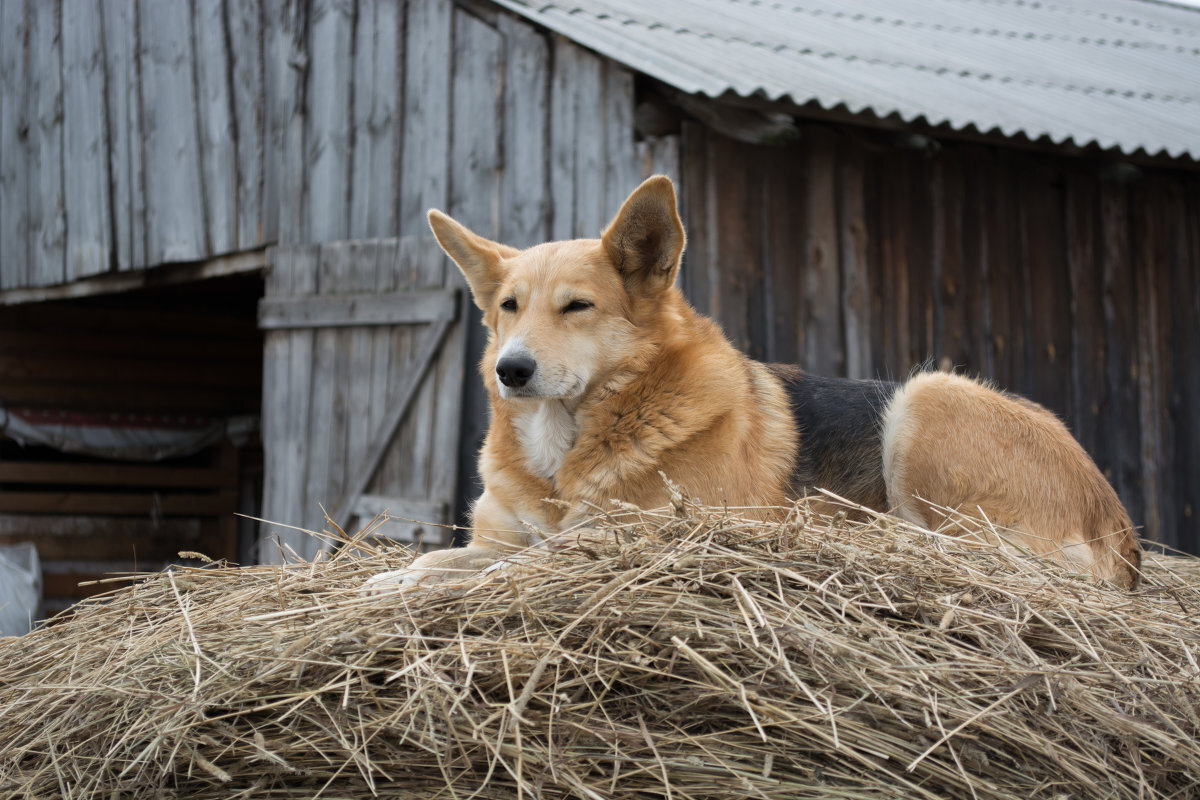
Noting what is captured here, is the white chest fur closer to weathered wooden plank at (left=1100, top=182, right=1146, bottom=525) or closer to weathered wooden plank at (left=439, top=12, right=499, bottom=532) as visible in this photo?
weathered wooden plank at (left=439, top=12, right=499, bottom=532)

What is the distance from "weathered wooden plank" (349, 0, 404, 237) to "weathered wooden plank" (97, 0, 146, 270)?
272 cm

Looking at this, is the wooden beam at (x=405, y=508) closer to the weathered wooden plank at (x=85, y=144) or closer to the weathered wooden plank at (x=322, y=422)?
the weathered wooden plank at (x=322, y=422)

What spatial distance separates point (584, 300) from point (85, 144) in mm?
8096

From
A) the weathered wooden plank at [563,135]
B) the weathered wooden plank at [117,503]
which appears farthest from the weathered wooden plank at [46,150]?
the weathered wooden plank at [563,135]

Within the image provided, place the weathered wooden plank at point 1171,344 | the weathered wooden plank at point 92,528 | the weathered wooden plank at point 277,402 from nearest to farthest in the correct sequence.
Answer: the weathered wooden plank at point 1171,344, the weathered wooden plank at point 277,402, the weathered wooden plank at point 92,528

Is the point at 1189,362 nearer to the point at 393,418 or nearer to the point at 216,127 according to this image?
the point at 393,418

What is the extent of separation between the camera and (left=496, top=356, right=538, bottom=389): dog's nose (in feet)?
10.9

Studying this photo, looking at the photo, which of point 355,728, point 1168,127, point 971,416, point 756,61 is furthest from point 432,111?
point 355,728

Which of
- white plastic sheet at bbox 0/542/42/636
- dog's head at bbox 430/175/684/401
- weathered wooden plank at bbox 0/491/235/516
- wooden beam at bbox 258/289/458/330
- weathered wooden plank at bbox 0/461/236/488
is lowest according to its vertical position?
white plastic sheet at bbox 0/542/42/636

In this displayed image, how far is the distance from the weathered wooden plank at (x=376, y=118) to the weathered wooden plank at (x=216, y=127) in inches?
56.6

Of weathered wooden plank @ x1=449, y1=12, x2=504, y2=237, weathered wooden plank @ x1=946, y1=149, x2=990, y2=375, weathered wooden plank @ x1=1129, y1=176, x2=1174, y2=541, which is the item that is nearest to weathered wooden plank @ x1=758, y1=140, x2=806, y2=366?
weathered wooden plank @ x1=946, y1=149, x2=990, y2=375

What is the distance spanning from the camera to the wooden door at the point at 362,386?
6641 mm

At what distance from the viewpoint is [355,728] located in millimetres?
1967

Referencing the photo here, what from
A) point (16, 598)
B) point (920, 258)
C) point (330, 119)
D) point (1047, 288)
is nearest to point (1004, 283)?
point (1047, 288)
